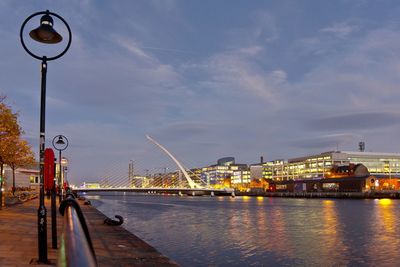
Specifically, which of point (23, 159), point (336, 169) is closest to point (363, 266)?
point (23, 159)

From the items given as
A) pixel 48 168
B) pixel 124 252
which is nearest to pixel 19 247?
pixel 124 252

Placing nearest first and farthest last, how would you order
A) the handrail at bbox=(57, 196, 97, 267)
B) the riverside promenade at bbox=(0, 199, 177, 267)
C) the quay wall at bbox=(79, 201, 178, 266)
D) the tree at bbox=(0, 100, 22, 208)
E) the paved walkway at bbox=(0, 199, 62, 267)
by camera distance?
the handrail at bbox=(57, 196, 97, 267) < the paved walkway at bbox=(0, 199, 62, 267) < the riverside promenade at bbox=(0, 199, 177, 267) < the quay wall at bbox=(79, 201, 178, 266) < the tree at bbox=(0, 100, 22, 208)

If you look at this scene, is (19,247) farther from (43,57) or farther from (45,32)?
(45,32)

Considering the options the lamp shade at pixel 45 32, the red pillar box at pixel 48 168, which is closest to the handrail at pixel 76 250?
the lamp shade at pixel 45 32

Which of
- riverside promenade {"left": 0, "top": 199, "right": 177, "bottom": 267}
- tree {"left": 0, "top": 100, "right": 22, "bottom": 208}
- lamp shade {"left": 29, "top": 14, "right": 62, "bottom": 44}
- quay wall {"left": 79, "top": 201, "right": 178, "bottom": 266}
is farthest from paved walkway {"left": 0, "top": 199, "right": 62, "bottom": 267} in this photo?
tree {"left": 0, "top": 100, "right": 22, "bottom": 208}

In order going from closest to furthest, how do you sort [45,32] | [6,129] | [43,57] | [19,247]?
[45,32] < [43,57] < [19,247] < [6,129]

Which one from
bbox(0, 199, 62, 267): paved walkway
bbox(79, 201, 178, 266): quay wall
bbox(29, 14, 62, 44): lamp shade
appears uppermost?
bbox(29, 14, 62, 44): lamp shade

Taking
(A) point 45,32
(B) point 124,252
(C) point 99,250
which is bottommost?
(B) point 124,252

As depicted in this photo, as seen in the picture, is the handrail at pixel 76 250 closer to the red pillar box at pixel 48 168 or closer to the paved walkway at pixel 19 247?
the red pillar box at pixel 48 168

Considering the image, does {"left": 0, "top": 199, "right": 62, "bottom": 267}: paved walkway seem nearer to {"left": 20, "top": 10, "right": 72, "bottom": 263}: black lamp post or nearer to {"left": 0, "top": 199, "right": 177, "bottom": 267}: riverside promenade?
{"left": 0, "top": 199, "right": 177, "bottom": 267}: riverside promenade

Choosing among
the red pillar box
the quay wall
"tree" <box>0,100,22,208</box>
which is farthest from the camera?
"tree" <box>0,100,22,208</box>

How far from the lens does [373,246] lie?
97.1ft

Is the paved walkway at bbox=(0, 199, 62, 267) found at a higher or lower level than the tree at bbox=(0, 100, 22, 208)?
lower

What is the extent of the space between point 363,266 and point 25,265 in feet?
55.0
